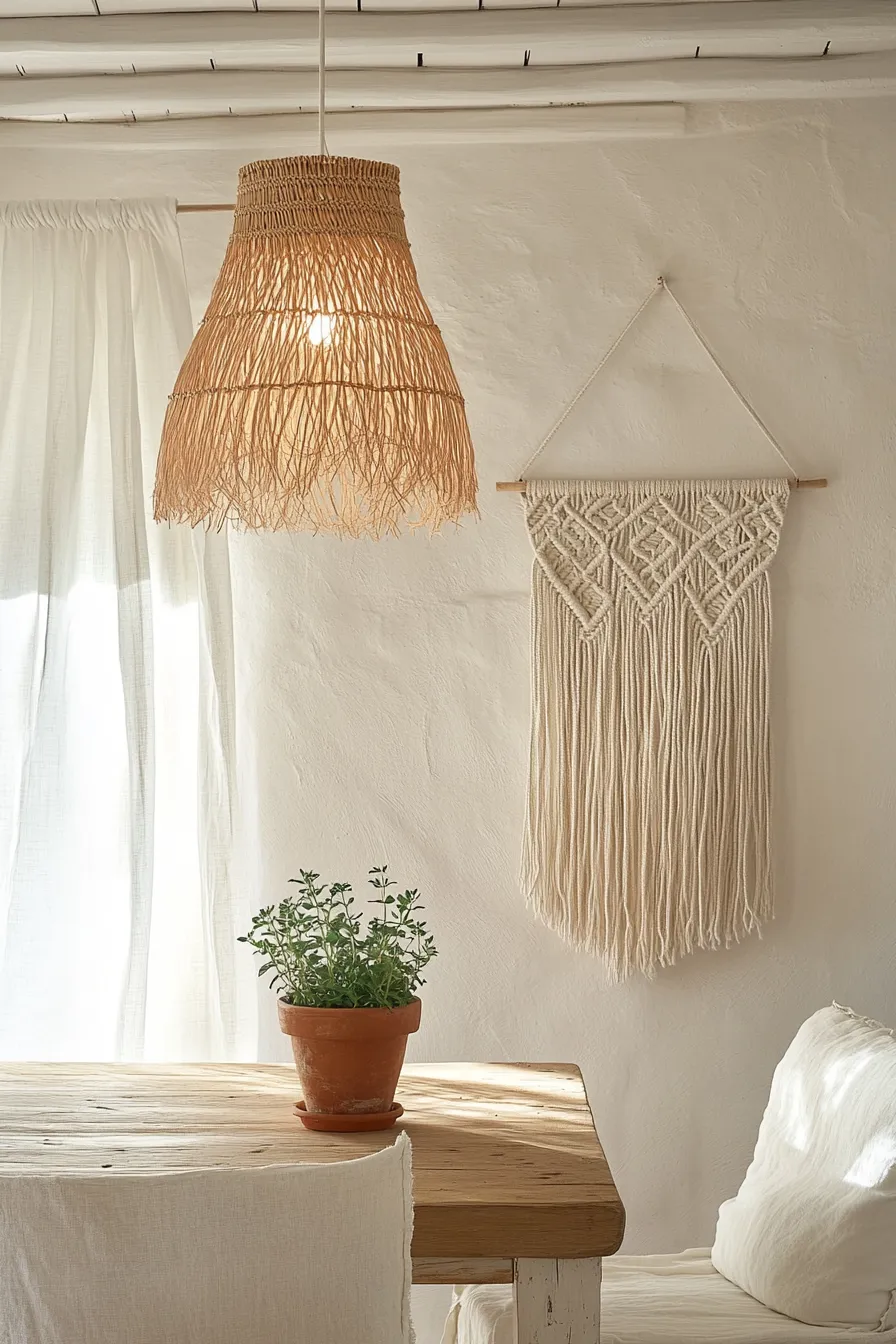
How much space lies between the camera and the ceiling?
7.72 feet

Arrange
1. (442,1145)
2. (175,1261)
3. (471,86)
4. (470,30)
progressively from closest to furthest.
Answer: (175,1261) < (442,1145) < (470,30) < (471,86)

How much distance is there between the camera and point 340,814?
8.40ft

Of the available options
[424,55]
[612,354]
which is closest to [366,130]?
[424,55]

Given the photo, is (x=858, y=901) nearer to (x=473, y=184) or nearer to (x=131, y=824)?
(x=131, y=824)

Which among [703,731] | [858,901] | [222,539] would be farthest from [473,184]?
[858,901]

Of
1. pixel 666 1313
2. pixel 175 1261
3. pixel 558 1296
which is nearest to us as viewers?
pixel 175 1261

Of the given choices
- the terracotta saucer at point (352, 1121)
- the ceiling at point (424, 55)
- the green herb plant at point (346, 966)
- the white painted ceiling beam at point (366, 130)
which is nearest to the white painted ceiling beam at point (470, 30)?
the ceiling at point (424, 55)

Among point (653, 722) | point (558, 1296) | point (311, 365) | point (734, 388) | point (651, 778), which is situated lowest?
point (558, 1296)

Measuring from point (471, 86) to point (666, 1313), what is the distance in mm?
2069

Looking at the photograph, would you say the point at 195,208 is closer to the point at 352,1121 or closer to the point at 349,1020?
the point at 349,1020

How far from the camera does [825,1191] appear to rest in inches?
69.3

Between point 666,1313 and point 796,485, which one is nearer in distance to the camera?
point 666,1313

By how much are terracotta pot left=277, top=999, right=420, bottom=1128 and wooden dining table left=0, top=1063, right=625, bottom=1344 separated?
0.05 metres

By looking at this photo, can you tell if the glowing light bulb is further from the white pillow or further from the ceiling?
the white pillow
